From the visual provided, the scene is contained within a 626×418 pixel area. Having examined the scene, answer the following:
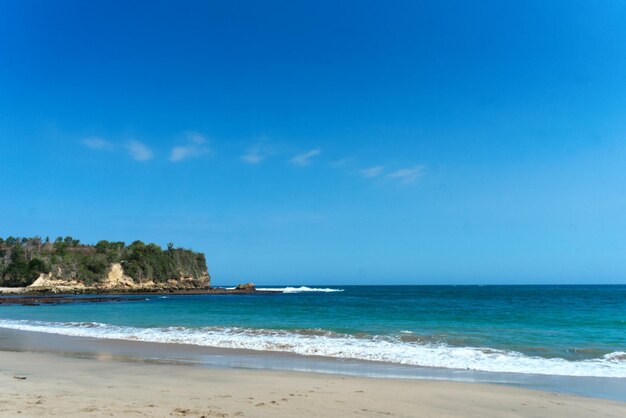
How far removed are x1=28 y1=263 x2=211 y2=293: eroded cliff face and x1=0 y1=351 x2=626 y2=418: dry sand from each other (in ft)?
300

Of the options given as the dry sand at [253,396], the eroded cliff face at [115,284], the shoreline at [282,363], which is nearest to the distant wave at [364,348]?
the shoreline at [282,363]

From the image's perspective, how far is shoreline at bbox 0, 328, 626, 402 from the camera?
37.8 ft

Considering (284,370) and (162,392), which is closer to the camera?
(162,392)

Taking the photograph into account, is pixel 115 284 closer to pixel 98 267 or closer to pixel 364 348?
pixel 98 267

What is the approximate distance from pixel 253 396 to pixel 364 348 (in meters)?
9.09

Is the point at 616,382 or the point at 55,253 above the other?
the point at 55,253

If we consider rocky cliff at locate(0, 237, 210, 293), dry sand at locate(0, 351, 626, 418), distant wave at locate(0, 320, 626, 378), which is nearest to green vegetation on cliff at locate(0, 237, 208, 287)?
rocky cliff at locate(0, 237, 210, 293)

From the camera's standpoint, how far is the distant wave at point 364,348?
1404 centimetres

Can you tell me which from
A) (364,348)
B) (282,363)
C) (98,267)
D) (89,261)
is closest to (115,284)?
(98,267)

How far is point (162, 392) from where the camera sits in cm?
925

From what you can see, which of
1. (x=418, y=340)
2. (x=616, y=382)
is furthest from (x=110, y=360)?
(x=616, y=382)

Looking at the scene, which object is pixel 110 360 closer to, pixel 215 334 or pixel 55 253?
pixel 215 334

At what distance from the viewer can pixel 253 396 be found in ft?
29.8

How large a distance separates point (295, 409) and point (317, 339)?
39.5 ft
